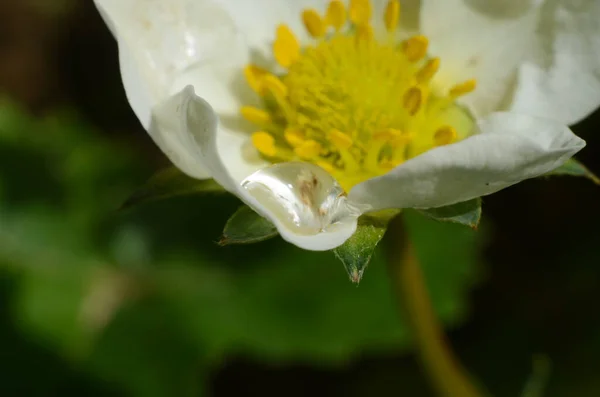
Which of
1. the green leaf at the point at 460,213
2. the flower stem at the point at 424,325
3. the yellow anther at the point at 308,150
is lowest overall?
the flower stem at the point at 424,325

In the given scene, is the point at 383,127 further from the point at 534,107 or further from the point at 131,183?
the point at 131,183

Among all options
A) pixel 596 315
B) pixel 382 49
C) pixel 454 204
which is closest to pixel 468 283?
pixel 596 315

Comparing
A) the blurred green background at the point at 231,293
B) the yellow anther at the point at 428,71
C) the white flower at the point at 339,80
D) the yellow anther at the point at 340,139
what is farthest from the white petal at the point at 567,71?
the blurred green background at the point at 231,293

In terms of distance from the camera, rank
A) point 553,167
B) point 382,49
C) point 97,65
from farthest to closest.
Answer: point 97,65 → point 382,49 → point 553,167

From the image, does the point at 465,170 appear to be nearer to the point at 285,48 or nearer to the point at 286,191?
the point at 286,191

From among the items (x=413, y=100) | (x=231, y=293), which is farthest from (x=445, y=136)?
(x=231, y=293)

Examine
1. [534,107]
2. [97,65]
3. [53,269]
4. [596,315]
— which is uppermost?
[534,107]

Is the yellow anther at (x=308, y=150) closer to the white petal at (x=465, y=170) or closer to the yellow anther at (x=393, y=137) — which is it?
the yellow anther at (x=393, y=137)
